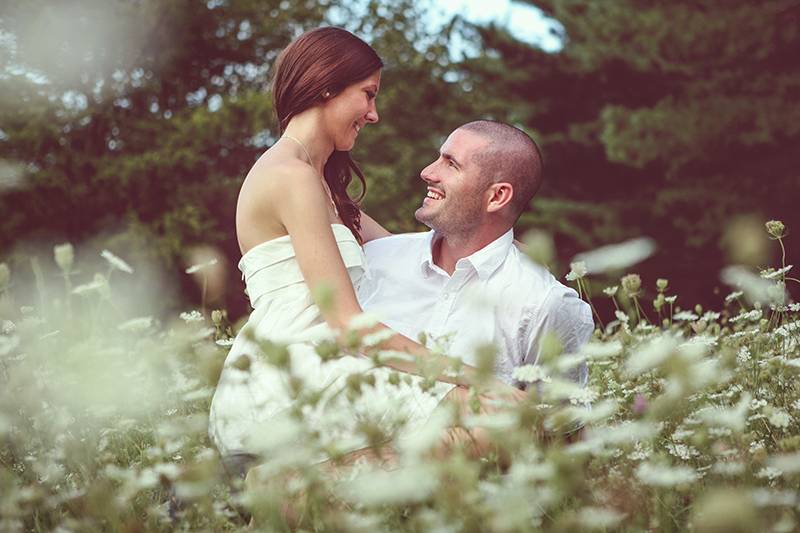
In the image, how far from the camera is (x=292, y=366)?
107 inches

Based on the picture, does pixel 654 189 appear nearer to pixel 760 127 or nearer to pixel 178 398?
pixel 760 127

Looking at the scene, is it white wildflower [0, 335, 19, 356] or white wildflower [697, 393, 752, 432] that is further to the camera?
white wildflower [0, 335, 19, 356]

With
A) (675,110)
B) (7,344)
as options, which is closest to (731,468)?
(7,344)

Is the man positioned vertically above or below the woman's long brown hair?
below

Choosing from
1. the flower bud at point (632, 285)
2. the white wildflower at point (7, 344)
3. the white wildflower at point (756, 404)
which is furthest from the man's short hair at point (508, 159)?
the white wildflower at point (7, 344)


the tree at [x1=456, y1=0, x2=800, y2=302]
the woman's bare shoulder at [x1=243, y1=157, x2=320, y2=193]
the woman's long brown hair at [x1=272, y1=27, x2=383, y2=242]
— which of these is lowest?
the tree at [x1=456, y1=0, x2=800, y2=302]

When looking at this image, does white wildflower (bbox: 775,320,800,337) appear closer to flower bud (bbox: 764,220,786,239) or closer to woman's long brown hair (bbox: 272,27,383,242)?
flower bud (bbox: 764,220,786,239)

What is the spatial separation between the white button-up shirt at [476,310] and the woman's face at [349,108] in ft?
1.65

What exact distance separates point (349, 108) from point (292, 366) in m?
1.07

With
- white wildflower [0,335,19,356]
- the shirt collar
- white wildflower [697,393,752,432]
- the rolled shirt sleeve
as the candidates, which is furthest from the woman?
white wildflower [0,335,19,356]

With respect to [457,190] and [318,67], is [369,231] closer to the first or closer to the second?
[457,190]

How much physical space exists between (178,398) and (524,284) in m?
1.34

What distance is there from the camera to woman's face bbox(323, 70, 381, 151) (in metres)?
3.34

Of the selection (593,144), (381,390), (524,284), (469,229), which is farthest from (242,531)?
(593,144)
